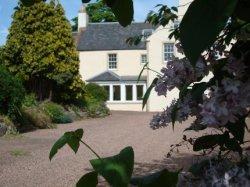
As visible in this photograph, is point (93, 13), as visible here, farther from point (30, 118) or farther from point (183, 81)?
point (183, 81)

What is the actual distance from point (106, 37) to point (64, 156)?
30419mm

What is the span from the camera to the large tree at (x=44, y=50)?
25750 mm

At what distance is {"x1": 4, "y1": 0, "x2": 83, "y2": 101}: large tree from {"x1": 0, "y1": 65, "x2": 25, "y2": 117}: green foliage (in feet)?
22.3

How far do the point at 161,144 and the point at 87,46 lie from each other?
26.2m

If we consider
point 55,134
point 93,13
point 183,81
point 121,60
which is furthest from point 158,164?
point 93,13

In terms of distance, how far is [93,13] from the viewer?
55.0m

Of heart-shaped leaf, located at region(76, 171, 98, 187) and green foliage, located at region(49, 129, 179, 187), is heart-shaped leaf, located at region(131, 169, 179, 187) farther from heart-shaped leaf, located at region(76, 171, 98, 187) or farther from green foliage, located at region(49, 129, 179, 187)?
heart-shaped leaf, located at region(76, 171, 98, 187)

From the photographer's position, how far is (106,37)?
42.0 metres

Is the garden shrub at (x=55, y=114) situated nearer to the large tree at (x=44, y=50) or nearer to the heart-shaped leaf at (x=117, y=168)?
the large tree at (x=44, y=50)

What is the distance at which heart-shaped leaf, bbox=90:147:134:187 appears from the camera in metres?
0.84

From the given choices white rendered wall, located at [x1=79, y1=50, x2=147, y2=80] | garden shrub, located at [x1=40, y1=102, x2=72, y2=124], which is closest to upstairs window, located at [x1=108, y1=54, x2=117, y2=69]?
white rendered wall, located at [x1=79, y1=50, x2=147, y2=80]

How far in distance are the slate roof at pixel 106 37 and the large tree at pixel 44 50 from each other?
13.6 metres

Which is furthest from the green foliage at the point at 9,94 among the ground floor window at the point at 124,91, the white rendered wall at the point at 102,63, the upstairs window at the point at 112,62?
the upstairs window at the point at 112,62

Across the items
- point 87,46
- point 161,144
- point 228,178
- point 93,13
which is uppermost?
point 93,13
